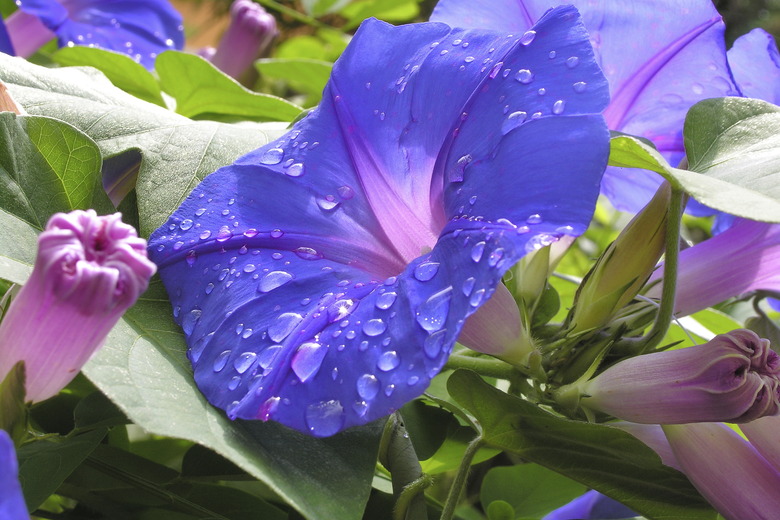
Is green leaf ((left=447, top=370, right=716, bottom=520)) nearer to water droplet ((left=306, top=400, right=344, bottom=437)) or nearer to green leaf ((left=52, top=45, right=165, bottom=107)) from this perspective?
water droplet ((left=306, top=400, right=344, bottom=437))

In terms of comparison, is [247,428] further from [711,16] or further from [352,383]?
[711,16]

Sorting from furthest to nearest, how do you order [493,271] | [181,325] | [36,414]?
1. [36,414]
2. [181,325]
3. [493,271]

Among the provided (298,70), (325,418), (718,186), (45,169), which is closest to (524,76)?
(718,186)

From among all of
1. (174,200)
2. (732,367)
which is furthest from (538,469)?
(174,200)

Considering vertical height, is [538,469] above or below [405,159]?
below

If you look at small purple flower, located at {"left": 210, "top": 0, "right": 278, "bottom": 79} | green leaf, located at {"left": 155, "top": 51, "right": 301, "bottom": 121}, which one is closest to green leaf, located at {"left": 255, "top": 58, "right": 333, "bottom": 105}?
small purple flower, located at {"left": 210, "top": 0, "right": 278, "bottom": 79}

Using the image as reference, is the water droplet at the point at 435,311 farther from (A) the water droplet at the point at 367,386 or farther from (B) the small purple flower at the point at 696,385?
(B) the small purple flower at the point at 696,385

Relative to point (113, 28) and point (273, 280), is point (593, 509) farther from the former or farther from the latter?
point (113, 28)
